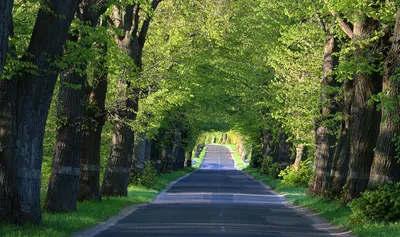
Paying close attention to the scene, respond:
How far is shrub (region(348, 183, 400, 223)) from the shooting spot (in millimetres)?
21609

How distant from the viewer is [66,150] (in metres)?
23.8

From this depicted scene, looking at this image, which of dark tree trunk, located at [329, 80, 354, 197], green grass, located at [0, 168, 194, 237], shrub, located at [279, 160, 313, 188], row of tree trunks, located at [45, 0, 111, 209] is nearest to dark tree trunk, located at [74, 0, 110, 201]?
green grass, located at [0, 168, 194, 237]

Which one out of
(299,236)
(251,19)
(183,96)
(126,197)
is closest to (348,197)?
(299,236)

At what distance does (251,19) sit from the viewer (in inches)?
1966

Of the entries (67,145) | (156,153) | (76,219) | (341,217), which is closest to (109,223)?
(76,219)

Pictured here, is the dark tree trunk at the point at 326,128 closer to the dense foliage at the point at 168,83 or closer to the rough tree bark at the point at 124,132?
the dense foliage at the point at 168,83

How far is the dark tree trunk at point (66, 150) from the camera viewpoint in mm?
23516

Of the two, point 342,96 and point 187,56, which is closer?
point 342,96

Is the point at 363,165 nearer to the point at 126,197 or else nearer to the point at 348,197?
the point at 348,197

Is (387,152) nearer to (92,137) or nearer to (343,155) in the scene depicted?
(343,155)

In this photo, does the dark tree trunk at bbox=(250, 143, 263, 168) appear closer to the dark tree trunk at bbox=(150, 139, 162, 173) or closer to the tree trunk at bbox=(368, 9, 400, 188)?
the dark tree trunk at bbox=(150, 139, 162, 173)

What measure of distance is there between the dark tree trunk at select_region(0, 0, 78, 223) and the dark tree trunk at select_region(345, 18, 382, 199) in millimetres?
10473

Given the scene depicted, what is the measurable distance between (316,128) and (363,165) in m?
13.0

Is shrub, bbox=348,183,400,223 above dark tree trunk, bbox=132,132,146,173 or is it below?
below
